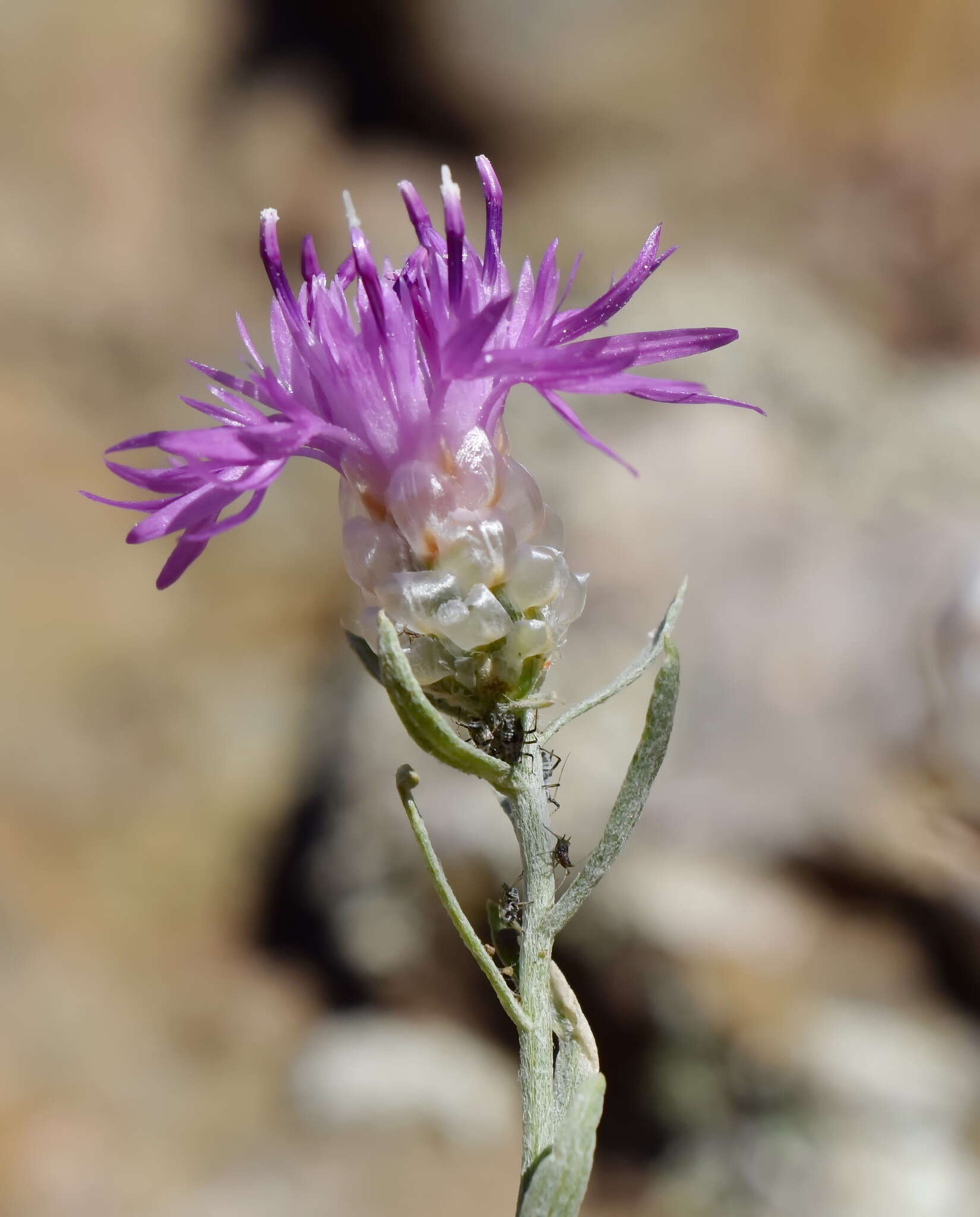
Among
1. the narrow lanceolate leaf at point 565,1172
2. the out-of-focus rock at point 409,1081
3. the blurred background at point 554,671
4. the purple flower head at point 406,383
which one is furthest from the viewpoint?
the out-of-focus rock at point 409,1081

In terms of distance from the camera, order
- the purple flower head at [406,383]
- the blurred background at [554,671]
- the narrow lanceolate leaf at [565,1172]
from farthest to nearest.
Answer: the blurred background at [554,671] → the purple flower head at [406,383] → the narrow lanceolate leaf at [565,1172]

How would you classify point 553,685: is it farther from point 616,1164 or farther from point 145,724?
point 145,724

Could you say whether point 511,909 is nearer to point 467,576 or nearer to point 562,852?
point 562,852

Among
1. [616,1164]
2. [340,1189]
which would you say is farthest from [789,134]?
[340,1189]

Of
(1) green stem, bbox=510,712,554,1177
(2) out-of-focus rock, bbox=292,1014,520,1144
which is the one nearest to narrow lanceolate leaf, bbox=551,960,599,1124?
(1) green stem, bbox=510,712,554,1177

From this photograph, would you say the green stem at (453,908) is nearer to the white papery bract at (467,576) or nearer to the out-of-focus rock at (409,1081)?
the white papery bract at (467,576)

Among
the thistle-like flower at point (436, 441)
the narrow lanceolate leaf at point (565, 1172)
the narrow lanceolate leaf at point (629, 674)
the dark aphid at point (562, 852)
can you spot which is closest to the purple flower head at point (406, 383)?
the thistle-like flower at point (436, 441)
